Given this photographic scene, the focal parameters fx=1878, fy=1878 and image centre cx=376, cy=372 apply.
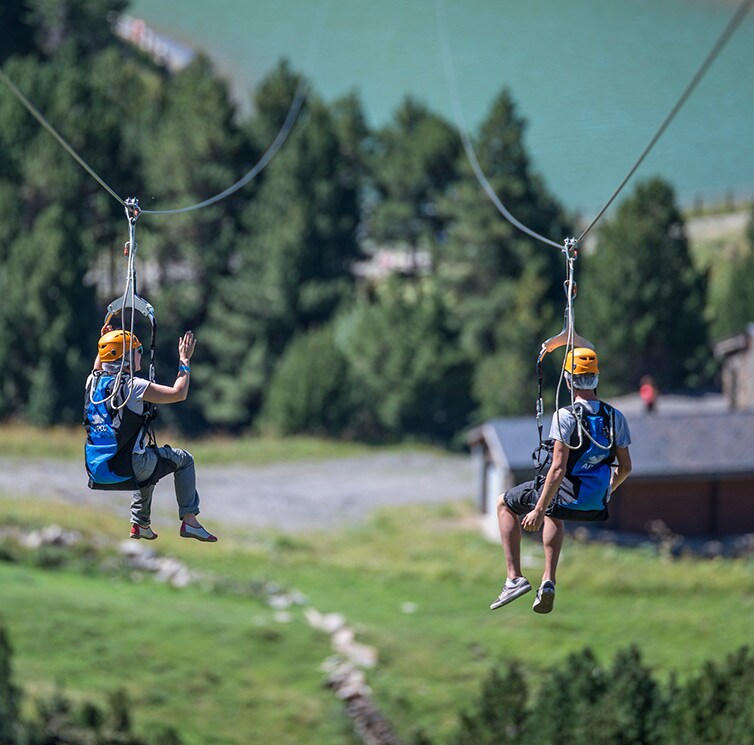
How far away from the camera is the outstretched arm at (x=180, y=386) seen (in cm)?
1912

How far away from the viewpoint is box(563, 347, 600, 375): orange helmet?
1897 centimetres

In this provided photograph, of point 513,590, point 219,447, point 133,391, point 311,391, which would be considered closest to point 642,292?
point 311,391

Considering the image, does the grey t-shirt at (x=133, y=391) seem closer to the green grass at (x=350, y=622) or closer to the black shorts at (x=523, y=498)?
the black shorts at (x=523, y=498)

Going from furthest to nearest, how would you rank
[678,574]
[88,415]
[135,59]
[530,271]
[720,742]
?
[135,59] < [530,271] < [678,574] < [720,742] < [88,415]

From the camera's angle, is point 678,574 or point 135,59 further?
point 135,59

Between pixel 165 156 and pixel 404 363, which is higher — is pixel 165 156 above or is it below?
above

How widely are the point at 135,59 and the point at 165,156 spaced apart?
3529cm

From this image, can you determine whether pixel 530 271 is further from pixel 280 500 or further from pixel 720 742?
pixel 720 742

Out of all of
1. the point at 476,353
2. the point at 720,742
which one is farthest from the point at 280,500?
the point at 720,742

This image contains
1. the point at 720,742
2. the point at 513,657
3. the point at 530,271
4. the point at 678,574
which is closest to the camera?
the point at 720,742

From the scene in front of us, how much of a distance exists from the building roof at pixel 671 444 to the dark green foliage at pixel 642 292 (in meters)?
12.9

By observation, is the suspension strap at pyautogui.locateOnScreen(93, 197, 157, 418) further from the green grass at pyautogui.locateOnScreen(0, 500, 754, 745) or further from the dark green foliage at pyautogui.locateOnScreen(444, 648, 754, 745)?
the green grass at pyautogui.locateOnScreen(0, 500, 754, 745)

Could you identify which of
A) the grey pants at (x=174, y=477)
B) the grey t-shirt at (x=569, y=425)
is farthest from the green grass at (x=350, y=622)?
the grey t-shirt at (x=569, y=425)

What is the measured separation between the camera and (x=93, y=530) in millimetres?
78188
